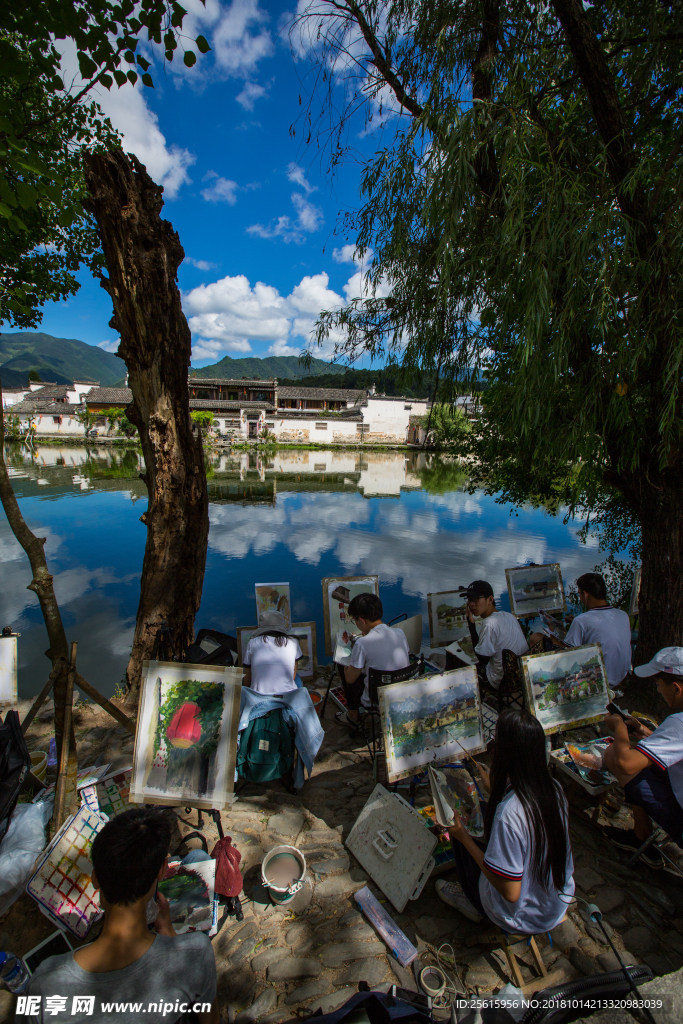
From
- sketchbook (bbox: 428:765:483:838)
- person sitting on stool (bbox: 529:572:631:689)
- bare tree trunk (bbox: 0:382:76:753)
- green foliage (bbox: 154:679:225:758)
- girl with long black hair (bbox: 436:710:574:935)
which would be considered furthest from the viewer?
person sitting on stool (bbox: 529:572:631:689)

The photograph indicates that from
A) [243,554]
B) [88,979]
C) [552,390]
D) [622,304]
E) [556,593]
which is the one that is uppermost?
[622,304]

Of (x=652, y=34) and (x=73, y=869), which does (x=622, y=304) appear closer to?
(x=652, y=34)

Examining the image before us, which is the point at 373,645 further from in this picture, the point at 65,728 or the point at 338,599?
the point at 65,728

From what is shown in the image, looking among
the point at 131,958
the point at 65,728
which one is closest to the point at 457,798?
the point at 131,958

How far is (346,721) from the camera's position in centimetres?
402

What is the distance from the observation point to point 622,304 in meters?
3.35

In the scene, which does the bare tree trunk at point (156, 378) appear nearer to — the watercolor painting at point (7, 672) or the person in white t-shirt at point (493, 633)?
the watercolor painting at point (7, 672)

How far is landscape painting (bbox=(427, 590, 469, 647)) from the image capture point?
5.21 metres

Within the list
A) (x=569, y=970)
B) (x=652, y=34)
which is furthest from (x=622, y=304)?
(x=569, y=970)

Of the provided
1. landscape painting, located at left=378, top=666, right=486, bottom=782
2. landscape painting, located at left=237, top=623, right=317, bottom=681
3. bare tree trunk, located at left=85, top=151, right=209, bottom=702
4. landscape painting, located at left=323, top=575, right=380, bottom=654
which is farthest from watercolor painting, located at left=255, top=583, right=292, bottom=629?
landscape painting, located at left=378, top=666, right=486, bottom=782

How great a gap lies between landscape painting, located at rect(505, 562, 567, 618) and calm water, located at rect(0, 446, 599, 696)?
5.35 feet

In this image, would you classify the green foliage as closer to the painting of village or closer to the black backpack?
the black backpack

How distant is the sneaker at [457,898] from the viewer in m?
2.17

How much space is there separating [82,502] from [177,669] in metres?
12.7
